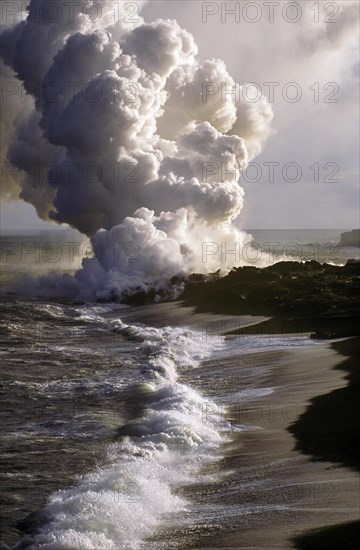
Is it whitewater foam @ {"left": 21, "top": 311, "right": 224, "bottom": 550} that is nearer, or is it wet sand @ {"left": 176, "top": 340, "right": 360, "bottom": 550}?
wet sand @ {"left": 176, "top": 340, "right": 360, "bottom": 550}

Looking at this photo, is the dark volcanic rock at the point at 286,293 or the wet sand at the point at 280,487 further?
the dark volcanic rock at the point at 286,293

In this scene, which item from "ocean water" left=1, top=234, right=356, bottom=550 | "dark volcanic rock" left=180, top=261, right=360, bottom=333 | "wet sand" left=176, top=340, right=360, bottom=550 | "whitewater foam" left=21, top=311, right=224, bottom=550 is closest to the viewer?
"wet sand" left=176, top=340, right=360, bottom=550

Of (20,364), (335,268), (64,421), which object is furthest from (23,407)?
(335,268)

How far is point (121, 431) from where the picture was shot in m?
15.4

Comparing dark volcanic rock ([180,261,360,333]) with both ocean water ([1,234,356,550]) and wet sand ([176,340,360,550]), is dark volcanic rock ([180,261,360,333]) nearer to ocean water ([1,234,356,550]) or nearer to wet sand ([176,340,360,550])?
ocean water ([1,234,356,550])

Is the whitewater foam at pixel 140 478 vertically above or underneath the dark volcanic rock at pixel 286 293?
underneath

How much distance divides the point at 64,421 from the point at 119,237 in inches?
1658

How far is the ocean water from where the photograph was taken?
33.0 ft

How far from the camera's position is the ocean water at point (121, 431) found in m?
10.1

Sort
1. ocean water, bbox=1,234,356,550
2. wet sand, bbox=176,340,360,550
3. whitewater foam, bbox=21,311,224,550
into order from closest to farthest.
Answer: wet sand, bbox=176,340,360,550 → whitewater foam, bbox=21,311,224,550 → ocean water, bbox=1,234,356,550

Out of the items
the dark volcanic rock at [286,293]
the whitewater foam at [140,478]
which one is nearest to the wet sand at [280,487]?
the whitewater foam at [140,478]

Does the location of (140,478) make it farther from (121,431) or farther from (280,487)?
(121,431)

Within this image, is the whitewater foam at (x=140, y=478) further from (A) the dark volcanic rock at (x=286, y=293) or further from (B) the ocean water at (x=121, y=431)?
(A) the dark volcanic rock at (x=286, y=293)

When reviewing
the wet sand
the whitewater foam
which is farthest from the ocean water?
the wet sand
